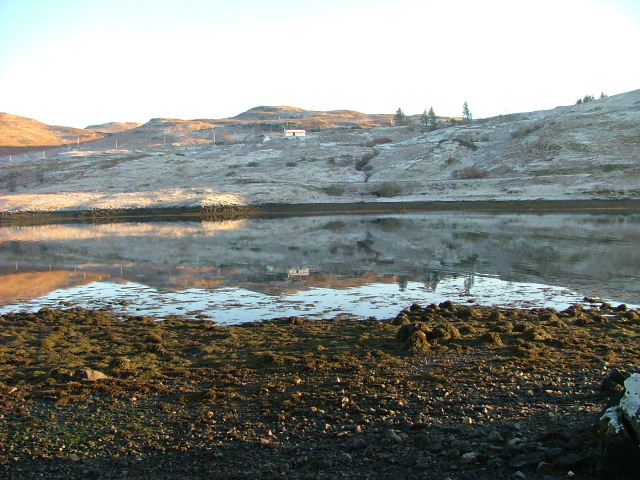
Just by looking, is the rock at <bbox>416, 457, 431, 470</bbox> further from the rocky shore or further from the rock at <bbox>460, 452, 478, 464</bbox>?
the rock at <bbox>460, 452, 478, 464</bbox>

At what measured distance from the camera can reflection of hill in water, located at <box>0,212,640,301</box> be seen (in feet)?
80.7

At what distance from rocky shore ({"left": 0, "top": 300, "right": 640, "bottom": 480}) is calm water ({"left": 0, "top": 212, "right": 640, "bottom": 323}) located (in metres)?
3.87

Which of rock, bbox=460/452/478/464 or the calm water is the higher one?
rock, bbox=460/452/478/464

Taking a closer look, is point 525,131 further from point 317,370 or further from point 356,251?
point 317,370

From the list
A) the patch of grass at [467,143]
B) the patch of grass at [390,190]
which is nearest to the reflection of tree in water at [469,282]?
the patch of grass at [390,190]

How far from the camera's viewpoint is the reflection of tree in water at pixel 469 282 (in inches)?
840

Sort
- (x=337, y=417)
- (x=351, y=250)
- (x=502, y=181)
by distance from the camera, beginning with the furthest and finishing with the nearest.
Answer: (x=502, y=181) → (x=351, y=250) → (x=337, y=417)

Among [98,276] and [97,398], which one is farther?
[98,276]

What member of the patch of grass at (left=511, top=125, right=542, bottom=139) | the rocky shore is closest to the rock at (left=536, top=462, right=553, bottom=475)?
the rocky shore

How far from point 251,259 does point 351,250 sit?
657 cm

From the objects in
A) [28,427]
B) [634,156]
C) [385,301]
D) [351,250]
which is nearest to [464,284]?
[385,301]

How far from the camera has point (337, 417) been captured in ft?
28.7

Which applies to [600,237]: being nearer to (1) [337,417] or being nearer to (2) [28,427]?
(1) [337,417]

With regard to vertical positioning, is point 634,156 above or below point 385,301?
above
